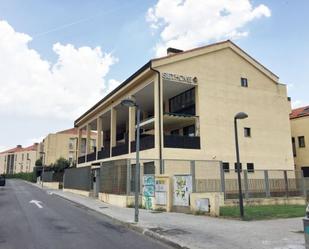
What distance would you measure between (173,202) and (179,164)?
348 centimetres

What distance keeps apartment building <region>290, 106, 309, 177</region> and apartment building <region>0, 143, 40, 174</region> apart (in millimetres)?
107652

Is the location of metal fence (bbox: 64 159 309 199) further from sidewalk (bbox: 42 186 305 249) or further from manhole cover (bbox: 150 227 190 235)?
manhole cover (bbox: 150 227 190 235)

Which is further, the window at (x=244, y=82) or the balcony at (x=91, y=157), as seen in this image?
the balcony at (x=91, y=157)

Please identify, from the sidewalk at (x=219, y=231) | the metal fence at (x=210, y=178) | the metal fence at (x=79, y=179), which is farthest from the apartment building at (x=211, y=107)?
the sidewalk at (x=219, y=231)

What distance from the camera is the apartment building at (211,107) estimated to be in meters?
24.5

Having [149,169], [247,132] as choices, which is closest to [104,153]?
[247,132]

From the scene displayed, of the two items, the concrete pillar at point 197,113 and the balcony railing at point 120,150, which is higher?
the concrete pillar at point 197,113

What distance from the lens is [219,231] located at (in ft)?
36.6

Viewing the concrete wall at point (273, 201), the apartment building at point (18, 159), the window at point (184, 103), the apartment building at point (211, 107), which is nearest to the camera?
the concrete wall at point (273, 201)

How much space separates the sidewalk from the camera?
9.05 metres

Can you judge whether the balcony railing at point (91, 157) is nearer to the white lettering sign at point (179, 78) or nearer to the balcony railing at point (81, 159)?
the balcony railing at point (81, 159)

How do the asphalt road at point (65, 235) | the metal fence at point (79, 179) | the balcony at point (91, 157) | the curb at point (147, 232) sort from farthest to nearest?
the balcony at point (91, 157), the metal fence at point (79, 179), the curb at point (147, 232), the asphalt road at point (65, 235)

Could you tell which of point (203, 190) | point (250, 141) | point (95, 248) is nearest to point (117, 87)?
point (250, 141)

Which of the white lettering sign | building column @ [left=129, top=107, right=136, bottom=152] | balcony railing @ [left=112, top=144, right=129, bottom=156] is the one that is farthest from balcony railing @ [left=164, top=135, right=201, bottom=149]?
balcony railing @ [left=112, top=144, right=129, bottom=156]
